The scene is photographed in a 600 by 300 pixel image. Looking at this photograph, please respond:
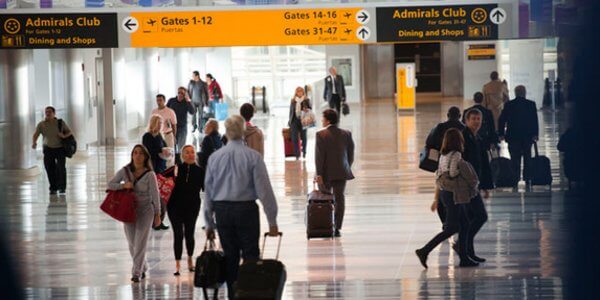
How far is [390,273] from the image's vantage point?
1168cm

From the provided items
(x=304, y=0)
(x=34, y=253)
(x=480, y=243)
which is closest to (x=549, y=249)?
(x=480, y=243)

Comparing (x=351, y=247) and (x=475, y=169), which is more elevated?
(x=475, y=169)

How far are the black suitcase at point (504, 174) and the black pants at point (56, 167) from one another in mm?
7492

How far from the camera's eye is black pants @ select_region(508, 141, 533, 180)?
59.2ft

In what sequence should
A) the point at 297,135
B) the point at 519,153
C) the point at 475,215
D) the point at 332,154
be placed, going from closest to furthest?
the point at 475,215 < the point at 332,154 < the point at 519,153 < the point at 297,135

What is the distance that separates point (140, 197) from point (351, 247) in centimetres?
313

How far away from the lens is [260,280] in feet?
25.9

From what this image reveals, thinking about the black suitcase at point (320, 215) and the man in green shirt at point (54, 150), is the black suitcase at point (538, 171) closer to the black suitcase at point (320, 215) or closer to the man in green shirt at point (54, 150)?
the black suitcase at point (320, 215)

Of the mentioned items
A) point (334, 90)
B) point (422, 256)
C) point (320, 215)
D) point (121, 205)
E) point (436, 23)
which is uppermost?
point (436, 23)

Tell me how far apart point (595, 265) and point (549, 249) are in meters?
10.8

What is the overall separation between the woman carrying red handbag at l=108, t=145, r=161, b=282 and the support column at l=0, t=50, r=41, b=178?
1287 cm

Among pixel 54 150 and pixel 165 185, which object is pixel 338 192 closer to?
pixel 165 185

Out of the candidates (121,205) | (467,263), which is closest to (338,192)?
(467,263)

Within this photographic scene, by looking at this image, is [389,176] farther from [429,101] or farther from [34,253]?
[429,101]
